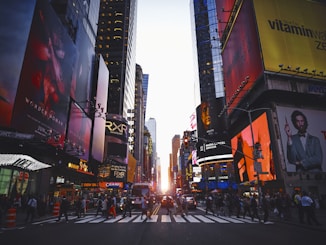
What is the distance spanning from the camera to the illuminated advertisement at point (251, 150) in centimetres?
3547

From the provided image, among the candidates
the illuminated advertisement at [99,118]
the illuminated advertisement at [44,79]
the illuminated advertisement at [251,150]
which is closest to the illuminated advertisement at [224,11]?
the illuminated advertisement at [251,150]

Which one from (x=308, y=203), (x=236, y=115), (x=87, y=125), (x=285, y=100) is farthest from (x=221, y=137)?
(x=308, y=203)

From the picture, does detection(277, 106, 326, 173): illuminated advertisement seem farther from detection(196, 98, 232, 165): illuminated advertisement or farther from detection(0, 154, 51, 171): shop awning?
detection(196, 98, 232, 165): illuminated advertisement

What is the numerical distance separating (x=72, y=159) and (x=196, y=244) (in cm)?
3480

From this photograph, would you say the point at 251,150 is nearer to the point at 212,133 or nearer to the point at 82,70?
the point at 82,70

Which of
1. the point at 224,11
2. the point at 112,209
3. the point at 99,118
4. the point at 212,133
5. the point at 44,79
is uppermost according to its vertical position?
the point at 224,11

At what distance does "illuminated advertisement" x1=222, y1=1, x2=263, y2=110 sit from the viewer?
1500 inches

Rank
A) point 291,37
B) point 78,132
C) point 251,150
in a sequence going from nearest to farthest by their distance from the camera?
point 78,132, point 291,37, point 251,150

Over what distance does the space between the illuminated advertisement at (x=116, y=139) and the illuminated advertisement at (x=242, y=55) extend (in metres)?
40.2

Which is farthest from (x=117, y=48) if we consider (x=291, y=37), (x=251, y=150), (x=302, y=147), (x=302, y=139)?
(x=302, y=147)

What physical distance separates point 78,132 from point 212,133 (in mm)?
56486

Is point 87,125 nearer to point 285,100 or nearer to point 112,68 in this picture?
point 285,100

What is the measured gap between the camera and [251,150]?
42875 mm

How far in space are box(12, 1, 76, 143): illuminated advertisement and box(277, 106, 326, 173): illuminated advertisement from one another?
34.2 meters
